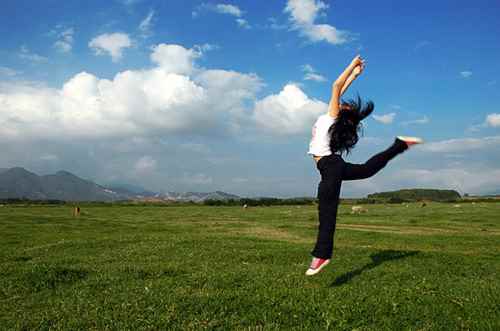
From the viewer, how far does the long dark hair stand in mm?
9406

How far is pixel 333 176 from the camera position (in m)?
9.38

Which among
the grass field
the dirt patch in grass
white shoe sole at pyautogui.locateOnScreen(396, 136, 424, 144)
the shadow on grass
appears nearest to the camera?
the grass field

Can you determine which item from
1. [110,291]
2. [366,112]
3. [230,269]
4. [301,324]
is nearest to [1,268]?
[110,291]

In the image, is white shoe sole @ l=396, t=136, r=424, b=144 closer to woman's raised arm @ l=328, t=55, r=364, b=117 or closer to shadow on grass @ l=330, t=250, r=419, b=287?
woman's raised arm @ l=328, t=55, r=364, b=117

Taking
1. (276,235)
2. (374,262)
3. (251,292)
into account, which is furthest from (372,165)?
(276,235)

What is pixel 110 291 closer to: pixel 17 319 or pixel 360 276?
pixel 17 319

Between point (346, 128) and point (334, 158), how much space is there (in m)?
0.73

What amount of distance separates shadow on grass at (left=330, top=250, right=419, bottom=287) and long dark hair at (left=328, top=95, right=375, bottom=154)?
4.19m

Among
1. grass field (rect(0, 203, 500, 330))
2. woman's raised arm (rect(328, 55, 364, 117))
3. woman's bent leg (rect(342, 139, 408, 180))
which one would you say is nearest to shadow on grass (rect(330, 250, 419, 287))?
grass field (rect(0, 203, 500, 330))

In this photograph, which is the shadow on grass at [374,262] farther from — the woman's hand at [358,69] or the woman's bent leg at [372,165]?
the woman's hand at [358,69]

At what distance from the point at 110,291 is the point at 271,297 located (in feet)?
13.8

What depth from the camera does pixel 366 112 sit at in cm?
1012

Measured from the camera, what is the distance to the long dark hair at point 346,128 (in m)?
9.41

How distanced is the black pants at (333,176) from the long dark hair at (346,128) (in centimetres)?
29
